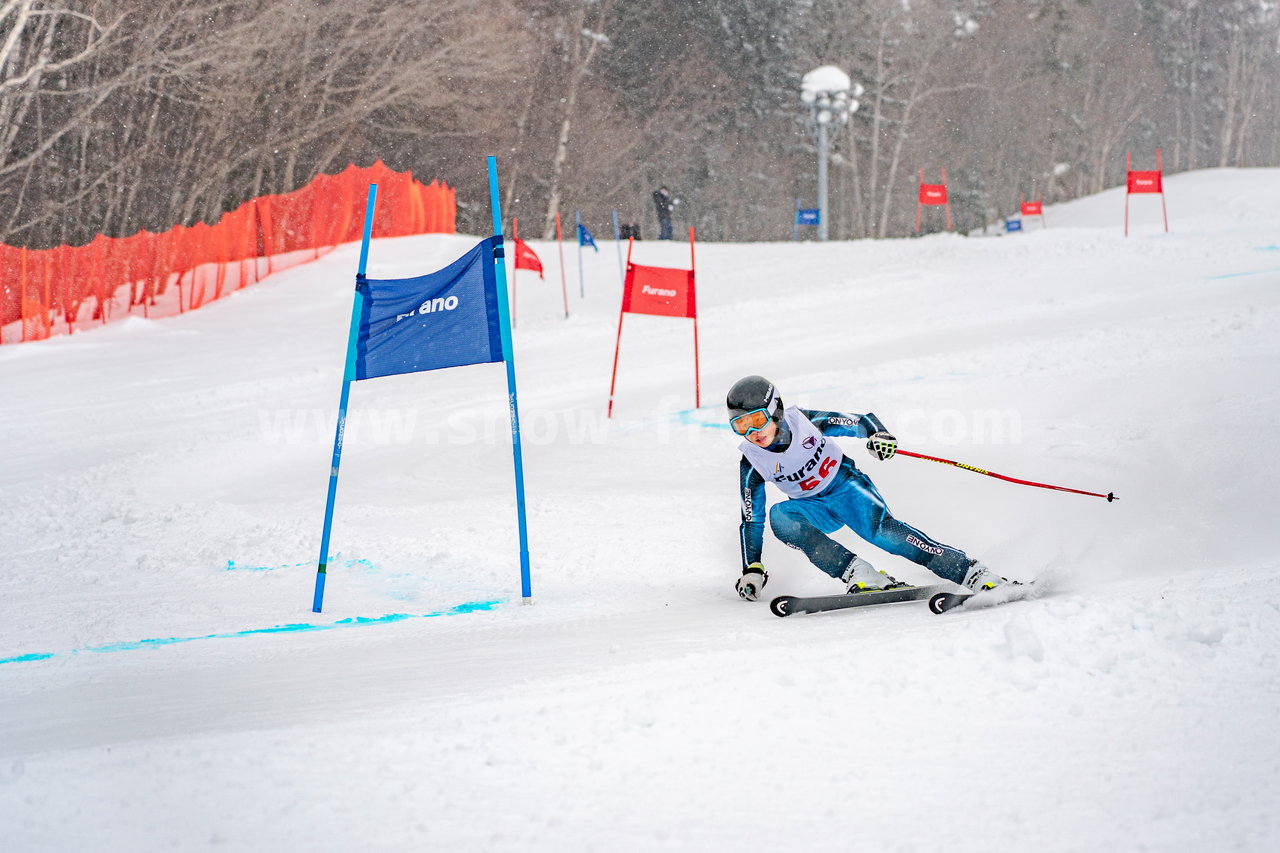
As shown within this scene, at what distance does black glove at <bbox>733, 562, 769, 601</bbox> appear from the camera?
5.62 meters

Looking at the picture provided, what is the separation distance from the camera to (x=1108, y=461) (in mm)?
8289

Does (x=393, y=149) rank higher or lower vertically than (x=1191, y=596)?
higher

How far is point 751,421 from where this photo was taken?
5.28 metres

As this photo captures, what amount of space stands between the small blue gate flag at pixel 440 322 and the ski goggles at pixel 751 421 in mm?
1391

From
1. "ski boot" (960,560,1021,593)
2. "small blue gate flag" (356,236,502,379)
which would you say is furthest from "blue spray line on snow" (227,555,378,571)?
"ski boot" (960,560,1021,593)

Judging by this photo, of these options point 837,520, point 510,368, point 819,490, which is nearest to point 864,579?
point 837,520

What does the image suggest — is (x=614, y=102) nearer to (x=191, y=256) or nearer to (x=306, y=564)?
(x=191, y=256)

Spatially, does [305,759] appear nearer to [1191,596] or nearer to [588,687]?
[588,687]

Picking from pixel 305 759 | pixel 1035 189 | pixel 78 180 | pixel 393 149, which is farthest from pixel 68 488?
pixel 1035 189

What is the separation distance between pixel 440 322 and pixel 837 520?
2.34 metres

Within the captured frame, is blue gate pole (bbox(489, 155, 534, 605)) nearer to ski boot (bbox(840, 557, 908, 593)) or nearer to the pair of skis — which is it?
the pair of skis

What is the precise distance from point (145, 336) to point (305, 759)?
52.6 feet

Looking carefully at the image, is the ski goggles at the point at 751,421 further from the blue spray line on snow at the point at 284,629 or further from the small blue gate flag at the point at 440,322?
the blue spray line on snow at the point at 284,629

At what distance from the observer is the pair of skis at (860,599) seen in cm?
490
